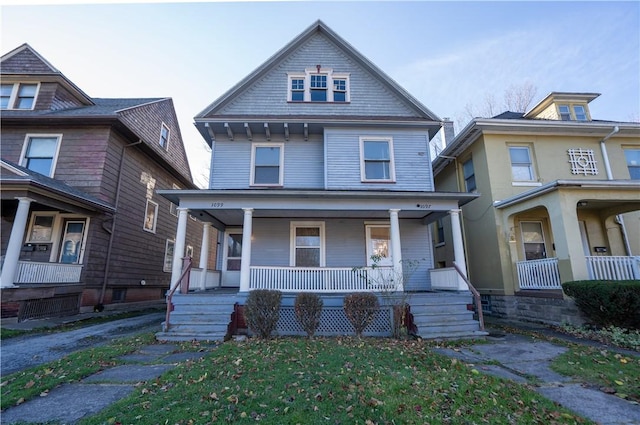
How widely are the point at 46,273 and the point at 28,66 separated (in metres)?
9.42

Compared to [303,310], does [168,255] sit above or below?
above

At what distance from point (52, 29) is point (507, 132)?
1460cm

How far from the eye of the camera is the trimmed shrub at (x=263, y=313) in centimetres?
688

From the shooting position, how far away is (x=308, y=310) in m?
7.07

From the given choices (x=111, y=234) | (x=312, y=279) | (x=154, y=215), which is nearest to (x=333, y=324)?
(x=312, y=279)

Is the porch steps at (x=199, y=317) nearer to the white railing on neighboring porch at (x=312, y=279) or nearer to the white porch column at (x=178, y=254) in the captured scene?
the white porch column at (x=178, y=254)

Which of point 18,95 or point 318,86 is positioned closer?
point 318,86

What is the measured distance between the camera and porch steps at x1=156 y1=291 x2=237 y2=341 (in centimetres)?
691

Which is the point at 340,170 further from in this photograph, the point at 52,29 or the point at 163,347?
the point at 52,29

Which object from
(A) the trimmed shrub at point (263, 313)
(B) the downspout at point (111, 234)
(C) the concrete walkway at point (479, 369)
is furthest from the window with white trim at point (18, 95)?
(A) the trimmed shrub at point (263, 313)

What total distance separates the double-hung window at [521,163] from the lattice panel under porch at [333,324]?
7.31 metres

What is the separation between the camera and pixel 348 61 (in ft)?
37.4

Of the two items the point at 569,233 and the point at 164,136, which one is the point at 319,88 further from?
the point at 164,136

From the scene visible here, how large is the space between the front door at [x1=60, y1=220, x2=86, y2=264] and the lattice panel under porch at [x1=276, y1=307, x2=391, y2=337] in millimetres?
8184
